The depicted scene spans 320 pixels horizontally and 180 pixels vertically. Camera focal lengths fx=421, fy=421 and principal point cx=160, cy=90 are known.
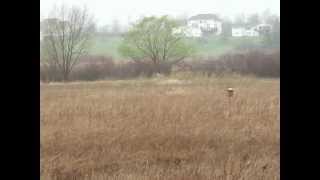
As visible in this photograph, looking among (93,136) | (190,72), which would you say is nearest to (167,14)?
(190,72)

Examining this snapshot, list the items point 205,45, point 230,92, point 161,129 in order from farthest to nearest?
point 230,92
point 205,45
point 161,129

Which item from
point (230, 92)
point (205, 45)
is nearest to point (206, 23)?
point (205, 45)

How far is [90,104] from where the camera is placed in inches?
145

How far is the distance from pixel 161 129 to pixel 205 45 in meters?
0.81

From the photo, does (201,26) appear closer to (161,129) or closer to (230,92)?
(230,92)

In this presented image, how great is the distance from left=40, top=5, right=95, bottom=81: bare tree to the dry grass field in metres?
0.20

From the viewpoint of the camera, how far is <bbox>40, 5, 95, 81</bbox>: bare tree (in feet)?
10.8

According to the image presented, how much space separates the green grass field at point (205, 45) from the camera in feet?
11.1

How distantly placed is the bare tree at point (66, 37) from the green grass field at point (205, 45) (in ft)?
0.33

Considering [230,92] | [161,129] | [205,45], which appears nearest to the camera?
[161,129]

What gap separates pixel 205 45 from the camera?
138 inches

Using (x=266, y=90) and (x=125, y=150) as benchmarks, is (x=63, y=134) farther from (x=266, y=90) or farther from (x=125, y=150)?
(x=266, y=90)

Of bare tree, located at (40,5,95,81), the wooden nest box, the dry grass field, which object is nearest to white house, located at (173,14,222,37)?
the dry grass field
